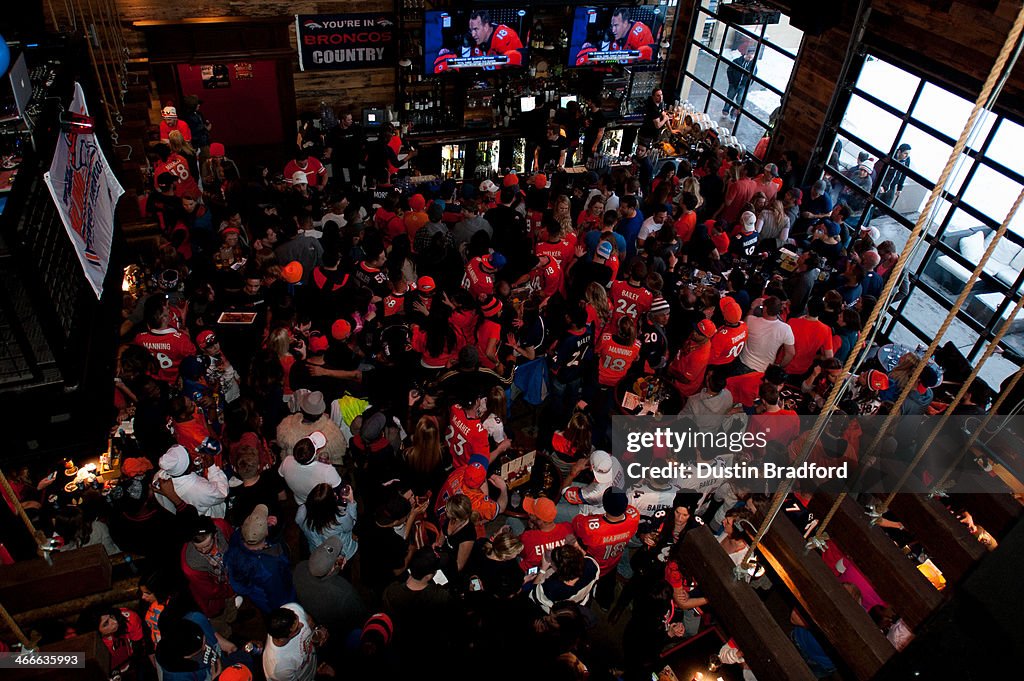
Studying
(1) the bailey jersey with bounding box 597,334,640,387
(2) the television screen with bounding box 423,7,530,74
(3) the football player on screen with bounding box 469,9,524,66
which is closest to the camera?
(1) the bailey jersey with bounding box 597,334,640,387

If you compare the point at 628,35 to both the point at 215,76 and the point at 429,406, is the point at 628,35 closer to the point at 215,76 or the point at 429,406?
the point at 215,76

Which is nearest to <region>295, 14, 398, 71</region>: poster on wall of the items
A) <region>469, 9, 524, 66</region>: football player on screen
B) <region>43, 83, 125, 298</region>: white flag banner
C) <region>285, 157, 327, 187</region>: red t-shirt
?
<region>469, 9, 524, 66</region>: football player on screen

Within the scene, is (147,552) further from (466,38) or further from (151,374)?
(466,38)

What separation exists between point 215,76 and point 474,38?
13.7ft

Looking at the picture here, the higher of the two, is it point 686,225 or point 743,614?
point 743,614

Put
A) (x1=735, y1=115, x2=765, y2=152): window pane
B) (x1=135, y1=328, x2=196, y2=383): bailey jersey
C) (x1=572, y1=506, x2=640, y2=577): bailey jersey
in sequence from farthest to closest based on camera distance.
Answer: (x1=735, y1=115, x2=765, y2=152): window pane, (x1=135, y1=328, x2=196, y2=383): bailey jersey, (x1=572, y1=506, x2=640, y2=577): bailey jersey

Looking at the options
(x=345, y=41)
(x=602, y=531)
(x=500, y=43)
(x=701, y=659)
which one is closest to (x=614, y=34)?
(x=500, y=43)

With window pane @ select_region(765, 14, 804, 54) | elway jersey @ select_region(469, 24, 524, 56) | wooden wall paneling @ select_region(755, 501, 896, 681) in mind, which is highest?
wooden wall paneling @ select_region(755, 501, 896, 681)

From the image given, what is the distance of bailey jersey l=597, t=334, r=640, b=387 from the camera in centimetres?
543

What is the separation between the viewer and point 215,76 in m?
10.3

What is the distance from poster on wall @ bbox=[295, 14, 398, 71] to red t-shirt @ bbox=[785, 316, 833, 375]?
7.22 meters

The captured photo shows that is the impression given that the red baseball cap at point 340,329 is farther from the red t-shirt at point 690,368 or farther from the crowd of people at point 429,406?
the red t-shirt at point 690,368

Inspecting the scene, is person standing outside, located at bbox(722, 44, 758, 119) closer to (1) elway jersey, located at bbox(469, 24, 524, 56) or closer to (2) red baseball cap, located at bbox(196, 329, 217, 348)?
(1) elway jersey, located at bbox(469, 24, 524, 56)

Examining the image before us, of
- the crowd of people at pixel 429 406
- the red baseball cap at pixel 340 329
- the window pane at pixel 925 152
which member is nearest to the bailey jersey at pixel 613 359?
the crowd of people at pixel 429 406
